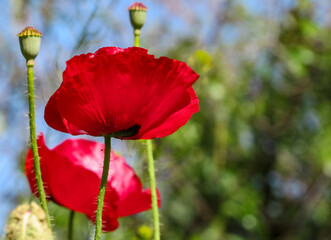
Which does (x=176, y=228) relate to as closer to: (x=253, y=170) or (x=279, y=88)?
A: (x=253, y=170)

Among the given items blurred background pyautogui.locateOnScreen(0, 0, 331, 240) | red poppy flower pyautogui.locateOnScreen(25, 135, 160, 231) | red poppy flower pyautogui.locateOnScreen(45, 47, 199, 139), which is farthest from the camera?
blurred background pyautogui.locateOnScreen(0, 0, 331, 240)

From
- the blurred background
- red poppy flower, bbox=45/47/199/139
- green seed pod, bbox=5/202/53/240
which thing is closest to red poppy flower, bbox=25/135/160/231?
red poppy flower, bbox=45/47/199/139

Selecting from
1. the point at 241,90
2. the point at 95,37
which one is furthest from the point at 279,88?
the point at 95,37

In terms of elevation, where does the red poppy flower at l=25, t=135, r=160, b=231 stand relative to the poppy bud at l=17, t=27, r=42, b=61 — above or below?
below

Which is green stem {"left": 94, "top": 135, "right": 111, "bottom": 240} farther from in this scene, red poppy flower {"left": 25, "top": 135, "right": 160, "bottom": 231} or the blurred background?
the blurred background

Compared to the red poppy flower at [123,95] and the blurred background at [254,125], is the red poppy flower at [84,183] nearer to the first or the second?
the red poppy flower at [123,95]
